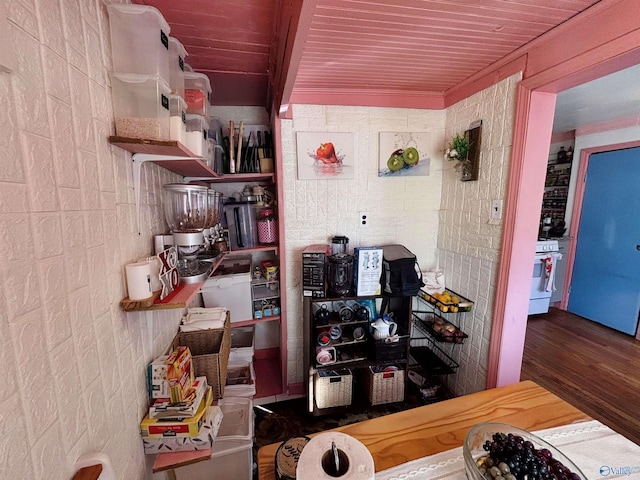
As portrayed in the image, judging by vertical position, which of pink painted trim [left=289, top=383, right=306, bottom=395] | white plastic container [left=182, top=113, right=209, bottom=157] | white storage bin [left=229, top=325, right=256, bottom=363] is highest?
white plastic container [left=182, top=113, right=209, bottom=157]

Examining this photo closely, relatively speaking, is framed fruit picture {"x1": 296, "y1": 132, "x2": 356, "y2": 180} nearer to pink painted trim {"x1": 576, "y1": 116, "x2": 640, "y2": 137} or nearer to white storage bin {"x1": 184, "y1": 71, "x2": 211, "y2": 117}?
white storage bin {"x1": 184, "y1": 71, "x2": 211, "y2": 117}

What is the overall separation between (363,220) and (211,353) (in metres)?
1.35

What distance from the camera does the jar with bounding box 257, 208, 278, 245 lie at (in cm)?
189

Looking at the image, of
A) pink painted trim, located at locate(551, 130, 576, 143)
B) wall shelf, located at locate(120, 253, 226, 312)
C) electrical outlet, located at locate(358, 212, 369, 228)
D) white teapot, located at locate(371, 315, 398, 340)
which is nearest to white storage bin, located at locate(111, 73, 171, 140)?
wall shelf, located at locate(120, 253, 226, 312)

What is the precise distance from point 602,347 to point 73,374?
13.4 feet

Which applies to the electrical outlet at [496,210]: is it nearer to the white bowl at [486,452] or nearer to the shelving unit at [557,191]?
the white bowl at [486,452]

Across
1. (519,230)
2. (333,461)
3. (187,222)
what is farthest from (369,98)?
(333,461)

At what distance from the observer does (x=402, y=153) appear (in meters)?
2.01

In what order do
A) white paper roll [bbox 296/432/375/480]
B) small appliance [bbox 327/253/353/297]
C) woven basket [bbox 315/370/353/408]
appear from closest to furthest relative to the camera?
white paper roll [bbox 296/432/375/480]
small appliance [bbox 327/253/353/297]
woven basket [bbox 315/370/353/408]

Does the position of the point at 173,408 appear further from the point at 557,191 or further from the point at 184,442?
the point at 557,191

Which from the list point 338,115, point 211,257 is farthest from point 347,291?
point 338,115

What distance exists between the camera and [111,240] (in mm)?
769

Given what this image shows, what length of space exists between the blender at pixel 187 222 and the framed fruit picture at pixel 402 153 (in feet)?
4.43

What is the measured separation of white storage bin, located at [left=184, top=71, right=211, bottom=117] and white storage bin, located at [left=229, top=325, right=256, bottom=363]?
1.55 metres
